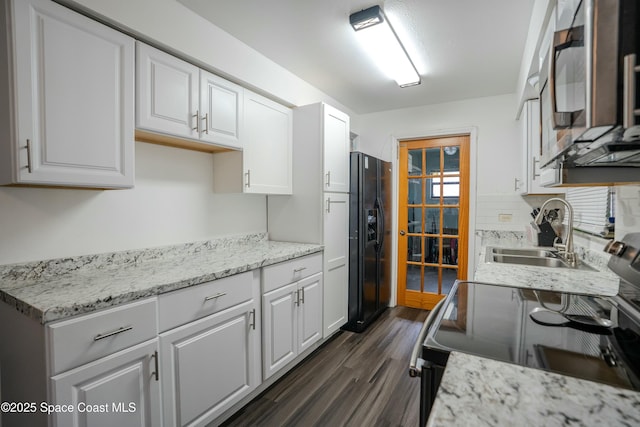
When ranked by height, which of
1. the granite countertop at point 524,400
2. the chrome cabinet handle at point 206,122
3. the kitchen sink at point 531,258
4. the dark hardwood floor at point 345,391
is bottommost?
the dark hardwood floor at point 345,391

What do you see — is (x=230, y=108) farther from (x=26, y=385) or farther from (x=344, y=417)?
(x=344, y=417)

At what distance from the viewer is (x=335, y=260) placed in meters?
2.72

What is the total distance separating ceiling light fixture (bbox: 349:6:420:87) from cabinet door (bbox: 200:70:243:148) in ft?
2.92

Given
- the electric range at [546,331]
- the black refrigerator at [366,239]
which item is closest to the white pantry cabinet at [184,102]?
the black refrigerator at [366,239]

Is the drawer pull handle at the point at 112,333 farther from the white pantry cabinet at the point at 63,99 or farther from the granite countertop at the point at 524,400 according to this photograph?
the granite countertop at the point at 524,400

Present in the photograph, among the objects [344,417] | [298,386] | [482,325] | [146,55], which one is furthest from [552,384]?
[146,55]

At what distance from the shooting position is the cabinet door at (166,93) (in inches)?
62.0

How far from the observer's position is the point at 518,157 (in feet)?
10.2

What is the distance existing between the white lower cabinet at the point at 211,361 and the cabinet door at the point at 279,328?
0.21 feet

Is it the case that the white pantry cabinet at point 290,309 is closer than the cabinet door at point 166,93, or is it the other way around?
the cabinet door at point 166,93

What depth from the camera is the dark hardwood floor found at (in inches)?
69.6

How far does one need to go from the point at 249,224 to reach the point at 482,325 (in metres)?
2.05

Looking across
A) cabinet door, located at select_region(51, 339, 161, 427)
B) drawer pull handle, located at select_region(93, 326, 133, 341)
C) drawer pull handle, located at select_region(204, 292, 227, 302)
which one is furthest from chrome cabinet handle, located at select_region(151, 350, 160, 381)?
drawer pull handle, located at select_region(204, 292, 227, 302)

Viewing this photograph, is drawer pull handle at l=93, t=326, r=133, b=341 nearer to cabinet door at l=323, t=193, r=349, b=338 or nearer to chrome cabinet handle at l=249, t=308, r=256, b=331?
chrome cabinet handle at l=249, t=308, r=256, b=331
